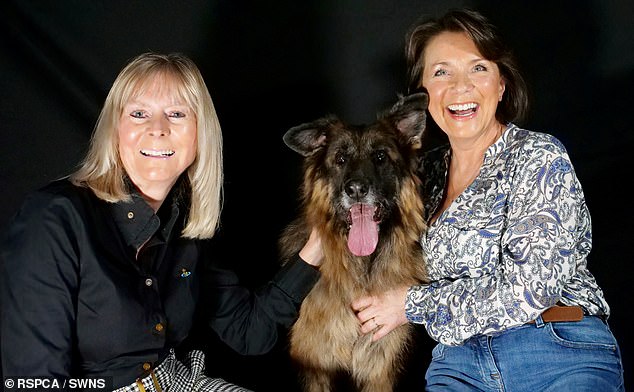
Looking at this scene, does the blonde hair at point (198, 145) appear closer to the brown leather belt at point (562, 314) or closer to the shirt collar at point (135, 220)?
the shirt collar at point (135, 220)

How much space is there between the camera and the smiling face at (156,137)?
2521 mm

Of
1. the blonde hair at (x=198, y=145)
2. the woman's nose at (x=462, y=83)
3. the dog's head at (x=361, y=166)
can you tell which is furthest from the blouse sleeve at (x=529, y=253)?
the blonde hair at (x=198, y=145)

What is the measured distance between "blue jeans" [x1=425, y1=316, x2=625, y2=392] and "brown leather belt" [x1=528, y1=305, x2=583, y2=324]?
0.9 inches

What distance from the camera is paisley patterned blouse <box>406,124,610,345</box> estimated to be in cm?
249

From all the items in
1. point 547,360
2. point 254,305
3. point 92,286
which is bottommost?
point 254,305

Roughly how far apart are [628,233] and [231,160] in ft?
7.88

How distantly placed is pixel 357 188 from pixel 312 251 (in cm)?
44

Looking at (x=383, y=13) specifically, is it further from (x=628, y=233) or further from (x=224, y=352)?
(x=224, y=352)

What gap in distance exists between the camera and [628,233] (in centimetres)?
389

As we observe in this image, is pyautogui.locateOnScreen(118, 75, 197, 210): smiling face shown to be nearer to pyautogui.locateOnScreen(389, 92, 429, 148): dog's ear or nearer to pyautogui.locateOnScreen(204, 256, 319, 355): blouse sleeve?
pyautogui.locateOnScreen(204, 256, 319, 355): blouse sleeve

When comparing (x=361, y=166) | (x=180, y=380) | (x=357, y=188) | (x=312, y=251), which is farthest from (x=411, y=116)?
(x=180, y=380)

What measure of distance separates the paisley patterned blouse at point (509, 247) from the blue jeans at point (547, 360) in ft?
0.29

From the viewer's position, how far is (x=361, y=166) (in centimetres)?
305

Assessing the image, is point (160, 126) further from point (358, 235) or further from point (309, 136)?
point (358, 235)
